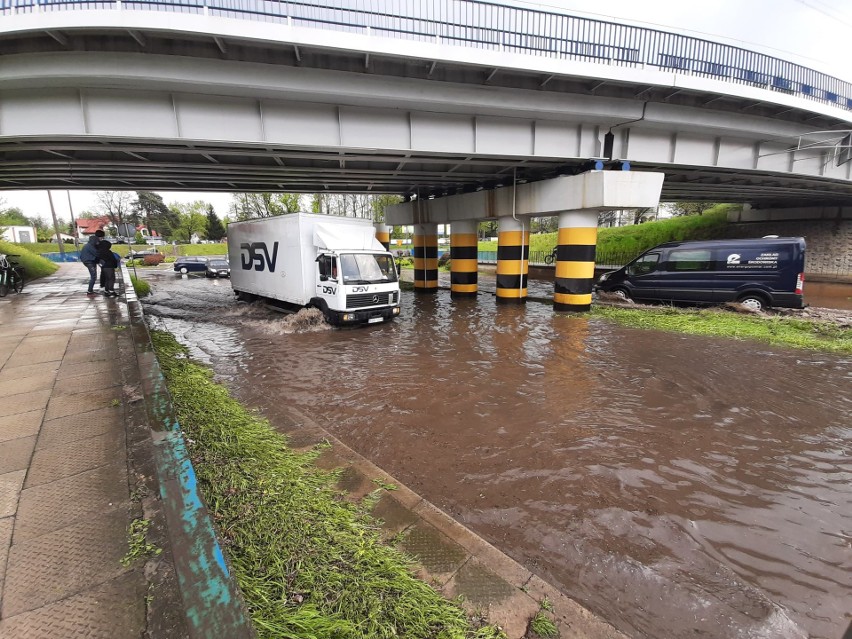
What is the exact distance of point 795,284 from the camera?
36.8 feet

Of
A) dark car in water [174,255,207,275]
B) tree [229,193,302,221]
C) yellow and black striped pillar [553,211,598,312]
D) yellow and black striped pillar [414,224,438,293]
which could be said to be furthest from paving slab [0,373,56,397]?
tree [229,193,302,221]

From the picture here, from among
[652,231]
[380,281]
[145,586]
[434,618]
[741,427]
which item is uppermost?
[652,231]

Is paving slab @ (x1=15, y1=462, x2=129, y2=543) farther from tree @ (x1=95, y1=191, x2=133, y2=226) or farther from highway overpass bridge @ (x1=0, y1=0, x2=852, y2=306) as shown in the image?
tree @ (x1=95, y1=191, x2=133, y2=226)

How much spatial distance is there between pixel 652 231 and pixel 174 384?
34915mm

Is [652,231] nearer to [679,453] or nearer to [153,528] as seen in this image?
[679,453]

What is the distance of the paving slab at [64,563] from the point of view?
6.63 feet

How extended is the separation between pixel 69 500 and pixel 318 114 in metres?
10.4

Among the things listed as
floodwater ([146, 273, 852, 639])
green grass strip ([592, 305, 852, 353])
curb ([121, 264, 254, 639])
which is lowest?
floodwater ([146, 273, 852, 639])

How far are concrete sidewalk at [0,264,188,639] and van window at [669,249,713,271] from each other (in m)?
15.4

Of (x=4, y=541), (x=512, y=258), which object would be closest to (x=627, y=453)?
(x=4, y=541)

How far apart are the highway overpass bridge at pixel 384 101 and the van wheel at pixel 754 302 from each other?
458cm

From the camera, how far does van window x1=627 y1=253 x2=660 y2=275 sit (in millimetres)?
13953

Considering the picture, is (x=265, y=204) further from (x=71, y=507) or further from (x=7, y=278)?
(x=71, y=507)

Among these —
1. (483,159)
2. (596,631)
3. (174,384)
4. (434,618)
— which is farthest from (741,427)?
(483,159)
